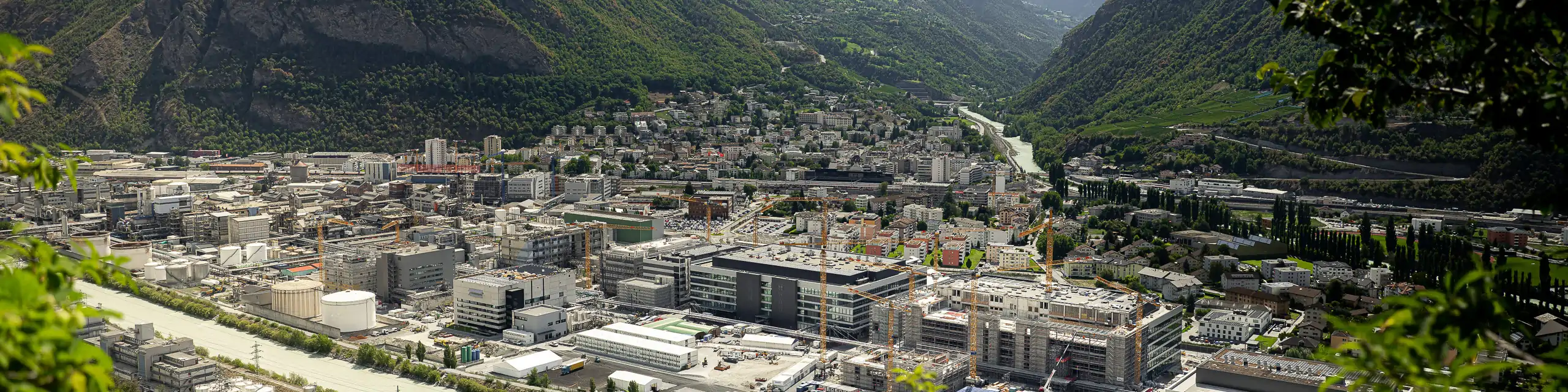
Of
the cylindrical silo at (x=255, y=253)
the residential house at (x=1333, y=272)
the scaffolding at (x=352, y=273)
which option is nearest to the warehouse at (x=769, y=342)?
the scaffolding at (x=352, y=273)

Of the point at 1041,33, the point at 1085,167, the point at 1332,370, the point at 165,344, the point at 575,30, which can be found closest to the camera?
the point at 1332,370

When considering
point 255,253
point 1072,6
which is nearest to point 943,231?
point 255,253

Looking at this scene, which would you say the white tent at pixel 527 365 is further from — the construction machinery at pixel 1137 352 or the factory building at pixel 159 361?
the construction machinery at pixel 1137 352

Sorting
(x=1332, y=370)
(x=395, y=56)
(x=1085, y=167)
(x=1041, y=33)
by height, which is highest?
(x=1041, y=33)

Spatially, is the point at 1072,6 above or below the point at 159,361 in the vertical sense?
above

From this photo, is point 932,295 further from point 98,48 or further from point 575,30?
point 98,48

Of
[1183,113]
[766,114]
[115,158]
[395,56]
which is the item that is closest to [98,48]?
[115,158]

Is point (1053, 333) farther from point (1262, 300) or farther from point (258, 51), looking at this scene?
point (258, 51)
